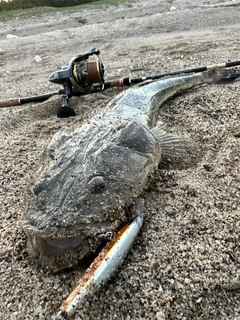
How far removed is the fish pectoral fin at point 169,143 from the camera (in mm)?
3220

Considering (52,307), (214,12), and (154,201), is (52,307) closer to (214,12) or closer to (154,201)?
(154,201)

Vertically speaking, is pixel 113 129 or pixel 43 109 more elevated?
pixel 113 129

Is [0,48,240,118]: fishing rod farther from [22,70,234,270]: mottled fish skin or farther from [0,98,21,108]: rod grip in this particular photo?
[22,70,234,270]: mottled fish skin

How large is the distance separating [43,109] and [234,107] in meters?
2.61

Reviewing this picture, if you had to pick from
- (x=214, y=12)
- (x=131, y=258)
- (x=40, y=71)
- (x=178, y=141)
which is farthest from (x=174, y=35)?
(x=131, y=258)

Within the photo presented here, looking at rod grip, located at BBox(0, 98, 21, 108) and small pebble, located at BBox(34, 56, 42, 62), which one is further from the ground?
rod grip, located at BBox(0, 98, 21, 108)

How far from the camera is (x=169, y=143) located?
331 centimetres

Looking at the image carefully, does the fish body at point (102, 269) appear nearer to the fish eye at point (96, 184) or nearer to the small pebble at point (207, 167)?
the fish eye at point (96, 184)

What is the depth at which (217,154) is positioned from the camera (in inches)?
125

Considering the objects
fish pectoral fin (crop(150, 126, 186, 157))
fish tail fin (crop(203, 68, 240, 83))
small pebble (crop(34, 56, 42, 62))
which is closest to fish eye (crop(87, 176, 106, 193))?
fish pectoral fin (crop(150, 126, 186, 157))

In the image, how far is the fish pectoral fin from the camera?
322cm

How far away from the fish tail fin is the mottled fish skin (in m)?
2.07

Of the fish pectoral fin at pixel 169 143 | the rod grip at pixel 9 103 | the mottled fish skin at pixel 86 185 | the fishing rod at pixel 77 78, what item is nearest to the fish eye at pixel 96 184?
the mottled fish skin at pixel 86 185

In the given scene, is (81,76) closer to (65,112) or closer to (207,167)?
(65,112)
